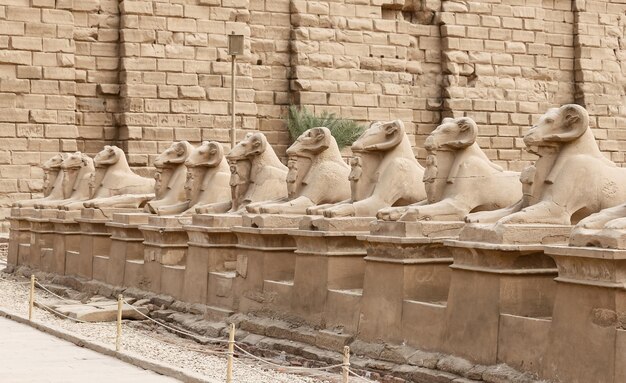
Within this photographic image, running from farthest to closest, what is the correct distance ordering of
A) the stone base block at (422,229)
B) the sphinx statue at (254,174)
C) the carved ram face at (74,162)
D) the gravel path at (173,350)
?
1. the carved ram face at (74,162)
2. the sphinx statue at (254,174)
3. the stone base block at (422,229)
4. the gravel path at (173,350)

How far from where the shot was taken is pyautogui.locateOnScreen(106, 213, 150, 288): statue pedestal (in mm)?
14562

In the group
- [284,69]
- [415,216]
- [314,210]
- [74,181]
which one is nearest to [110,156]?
[74,181]

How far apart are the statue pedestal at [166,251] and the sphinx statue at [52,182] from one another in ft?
17.1

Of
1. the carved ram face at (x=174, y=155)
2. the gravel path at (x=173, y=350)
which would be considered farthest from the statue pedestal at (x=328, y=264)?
the carved ram face at (x=174, y=155)

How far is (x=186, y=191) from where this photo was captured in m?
14.2

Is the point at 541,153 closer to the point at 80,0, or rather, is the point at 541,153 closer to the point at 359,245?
the point at 359,245

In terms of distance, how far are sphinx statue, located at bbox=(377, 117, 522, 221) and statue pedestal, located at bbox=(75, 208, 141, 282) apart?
6.91 metres

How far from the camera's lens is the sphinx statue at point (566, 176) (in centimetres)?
841

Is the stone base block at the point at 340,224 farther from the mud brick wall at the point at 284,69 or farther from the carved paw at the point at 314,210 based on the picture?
the mud brick wall at the point at 284,69

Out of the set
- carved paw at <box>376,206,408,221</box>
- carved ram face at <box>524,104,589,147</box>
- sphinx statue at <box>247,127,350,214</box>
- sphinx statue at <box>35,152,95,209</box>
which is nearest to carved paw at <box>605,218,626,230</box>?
carved ram face at <box>524,104,589,147</box>

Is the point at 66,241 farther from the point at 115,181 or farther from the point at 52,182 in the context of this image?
the point at 52,182

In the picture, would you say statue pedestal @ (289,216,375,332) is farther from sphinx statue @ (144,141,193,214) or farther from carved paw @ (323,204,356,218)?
sphinx statue @ (144,141,193,214)

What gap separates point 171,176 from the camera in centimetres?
1502

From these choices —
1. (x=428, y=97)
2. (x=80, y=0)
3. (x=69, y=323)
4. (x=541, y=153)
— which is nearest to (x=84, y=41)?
(x=80, y=0)
